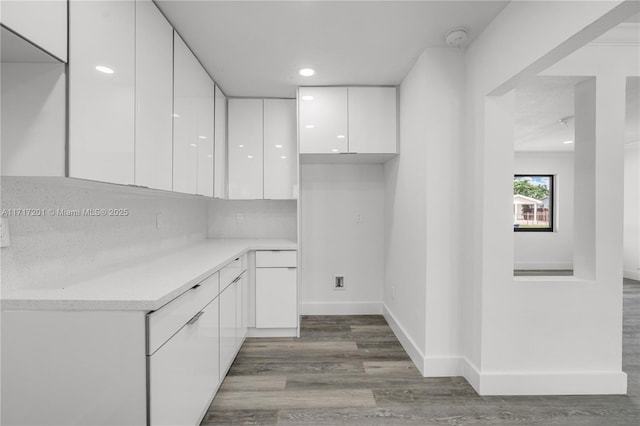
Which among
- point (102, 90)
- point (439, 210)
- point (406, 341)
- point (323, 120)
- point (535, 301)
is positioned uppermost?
point (323, 120)

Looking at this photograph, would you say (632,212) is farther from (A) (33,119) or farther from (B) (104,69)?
(A) (33,119)

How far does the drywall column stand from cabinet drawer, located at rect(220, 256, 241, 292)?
7.99 ft

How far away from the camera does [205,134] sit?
105 inches

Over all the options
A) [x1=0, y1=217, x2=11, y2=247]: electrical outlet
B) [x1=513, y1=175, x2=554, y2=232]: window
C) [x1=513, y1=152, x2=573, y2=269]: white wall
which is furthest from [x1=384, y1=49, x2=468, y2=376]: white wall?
[x1=513, y1=175, x2=554, y2=232]: window

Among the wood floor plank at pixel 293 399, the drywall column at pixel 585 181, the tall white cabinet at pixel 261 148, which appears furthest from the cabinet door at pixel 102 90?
the drywall column at pixel 585 181

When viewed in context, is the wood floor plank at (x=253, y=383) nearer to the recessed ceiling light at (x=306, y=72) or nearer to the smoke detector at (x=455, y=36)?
the recessed ceiling light at (x=306, y=72)

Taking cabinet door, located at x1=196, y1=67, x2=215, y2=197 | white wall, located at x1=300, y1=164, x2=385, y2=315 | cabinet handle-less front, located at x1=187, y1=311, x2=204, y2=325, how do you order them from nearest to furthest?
1. cabinet handle-less front, located at x1=187, y1=311, x2=204, y2=325
2. cabinet door, located at x1=196, y1=67, x2=215, y2=197
3. white wall, located at x1=300, y1=164, x2=385, y2=315

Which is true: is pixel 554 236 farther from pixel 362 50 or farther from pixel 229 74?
pixel 229 74

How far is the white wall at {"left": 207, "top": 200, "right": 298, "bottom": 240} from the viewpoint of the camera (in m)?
3.59

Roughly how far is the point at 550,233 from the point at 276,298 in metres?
6.19

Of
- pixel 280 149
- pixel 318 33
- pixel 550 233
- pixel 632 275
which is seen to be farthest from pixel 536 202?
pixel 318 33

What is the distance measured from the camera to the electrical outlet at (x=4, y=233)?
4.06ft

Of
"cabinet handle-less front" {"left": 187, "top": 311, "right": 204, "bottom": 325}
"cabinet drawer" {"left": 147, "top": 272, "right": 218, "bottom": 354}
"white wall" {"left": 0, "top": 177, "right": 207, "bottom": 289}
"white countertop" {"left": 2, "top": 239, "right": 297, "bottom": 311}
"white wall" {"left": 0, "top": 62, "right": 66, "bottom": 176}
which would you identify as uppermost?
"white wall" {"left": 0, "top": 62, "right": 66, "bottom": 176}

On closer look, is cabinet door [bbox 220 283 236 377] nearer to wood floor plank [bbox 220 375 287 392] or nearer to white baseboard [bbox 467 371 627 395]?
wood floor plank [bbox 220 375 287 392]
